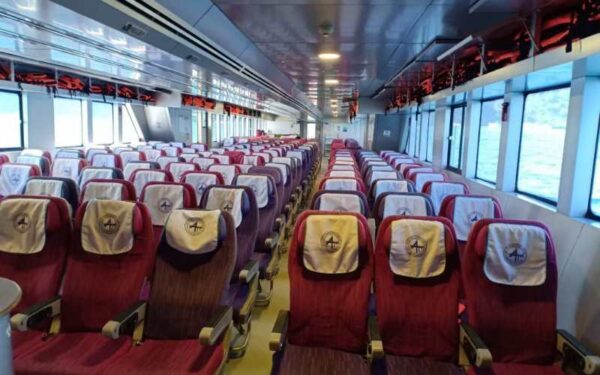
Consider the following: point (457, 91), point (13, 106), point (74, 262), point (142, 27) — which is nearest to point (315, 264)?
point (74, 262)

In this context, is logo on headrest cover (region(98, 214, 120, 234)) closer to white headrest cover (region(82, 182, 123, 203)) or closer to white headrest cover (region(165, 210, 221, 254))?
white headrest cover (region(165, 210, 221, 254))

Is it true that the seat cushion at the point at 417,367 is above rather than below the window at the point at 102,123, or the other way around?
below

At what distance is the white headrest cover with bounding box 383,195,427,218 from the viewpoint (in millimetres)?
3207

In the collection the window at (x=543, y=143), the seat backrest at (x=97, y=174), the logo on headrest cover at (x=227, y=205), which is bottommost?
the logo on headrest cover at (x=227, y=205)

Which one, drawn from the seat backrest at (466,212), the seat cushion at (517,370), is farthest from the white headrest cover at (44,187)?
the seat cushion at (517,370)

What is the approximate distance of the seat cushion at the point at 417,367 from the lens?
81.4 inches

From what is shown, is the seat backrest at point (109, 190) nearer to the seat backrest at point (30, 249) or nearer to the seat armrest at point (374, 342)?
the seat backrest at point (30, 249)

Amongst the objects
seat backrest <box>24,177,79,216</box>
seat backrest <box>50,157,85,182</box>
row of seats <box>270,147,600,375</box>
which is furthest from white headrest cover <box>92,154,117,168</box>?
row of seats <box>270,147,600,375</box>

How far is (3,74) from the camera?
6801 mm

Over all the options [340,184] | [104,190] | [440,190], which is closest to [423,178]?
[440,190]

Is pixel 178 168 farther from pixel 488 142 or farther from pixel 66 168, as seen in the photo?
pixel 488 142

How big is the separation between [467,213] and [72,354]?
283 centimetres

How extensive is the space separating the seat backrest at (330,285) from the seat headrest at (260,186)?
5.48ft

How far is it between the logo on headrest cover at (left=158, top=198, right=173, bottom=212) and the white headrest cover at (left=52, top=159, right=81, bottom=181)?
3.04 metres
